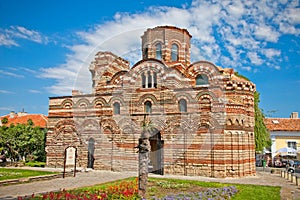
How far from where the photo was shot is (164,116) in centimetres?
2020

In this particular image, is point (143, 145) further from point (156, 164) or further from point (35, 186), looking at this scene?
point (156, 164)

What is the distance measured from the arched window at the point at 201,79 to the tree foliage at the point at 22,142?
17.0m

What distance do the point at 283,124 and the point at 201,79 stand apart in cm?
2018

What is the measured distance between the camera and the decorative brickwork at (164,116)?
1894 centimetres

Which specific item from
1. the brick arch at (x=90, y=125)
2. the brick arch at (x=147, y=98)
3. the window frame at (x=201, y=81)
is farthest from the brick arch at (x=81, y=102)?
the window frame at (x=201, y=81)

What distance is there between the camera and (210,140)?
1880 cm

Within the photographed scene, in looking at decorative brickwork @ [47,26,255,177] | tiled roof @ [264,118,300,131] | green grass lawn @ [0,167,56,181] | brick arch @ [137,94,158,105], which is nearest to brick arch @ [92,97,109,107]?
decorative brickwork @ [47,26,255,177]

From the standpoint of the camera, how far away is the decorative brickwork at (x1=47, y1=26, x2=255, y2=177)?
1894cm

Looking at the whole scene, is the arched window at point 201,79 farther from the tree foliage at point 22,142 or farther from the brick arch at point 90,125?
the tree foliage at point 22,142

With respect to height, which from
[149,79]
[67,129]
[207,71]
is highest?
[207,71]

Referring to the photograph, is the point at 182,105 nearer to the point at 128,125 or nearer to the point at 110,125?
the point at 128,125

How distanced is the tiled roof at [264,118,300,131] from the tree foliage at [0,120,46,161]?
1131 inches

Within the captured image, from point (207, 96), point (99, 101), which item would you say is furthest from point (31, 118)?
point (207, 96)

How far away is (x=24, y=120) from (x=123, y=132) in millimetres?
23471
